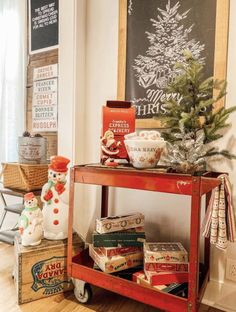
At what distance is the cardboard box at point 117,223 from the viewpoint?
1.38 m

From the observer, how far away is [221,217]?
115cm

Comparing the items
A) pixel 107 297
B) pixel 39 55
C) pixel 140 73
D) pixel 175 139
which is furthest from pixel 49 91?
pixel 107 297

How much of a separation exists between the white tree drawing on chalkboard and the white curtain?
1217 mm

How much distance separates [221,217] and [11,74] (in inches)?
82.9

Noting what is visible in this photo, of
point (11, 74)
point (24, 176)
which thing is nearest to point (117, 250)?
point (24, 176)

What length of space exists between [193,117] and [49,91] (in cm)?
135

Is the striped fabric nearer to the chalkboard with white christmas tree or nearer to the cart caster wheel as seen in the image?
the chalkboard with white christmas tree

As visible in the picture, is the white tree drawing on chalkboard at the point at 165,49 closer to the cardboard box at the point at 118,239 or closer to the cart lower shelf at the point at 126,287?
the cardboard box at the point at 118,239

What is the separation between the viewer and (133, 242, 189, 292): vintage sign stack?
3.95ft

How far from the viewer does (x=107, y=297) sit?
149 centimetres

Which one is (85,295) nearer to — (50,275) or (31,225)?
(50,275)

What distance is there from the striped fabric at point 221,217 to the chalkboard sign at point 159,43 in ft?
1.59

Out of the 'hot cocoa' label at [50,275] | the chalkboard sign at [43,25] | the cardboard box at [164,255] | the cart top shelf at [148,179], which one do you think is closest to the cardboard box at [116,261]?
the cardboard box at [164,255]

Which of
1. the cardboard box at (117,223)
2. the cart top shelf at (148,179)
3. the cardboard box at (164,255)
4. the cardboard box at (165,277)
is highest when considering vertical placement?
the cart top shelf at (148,179)
